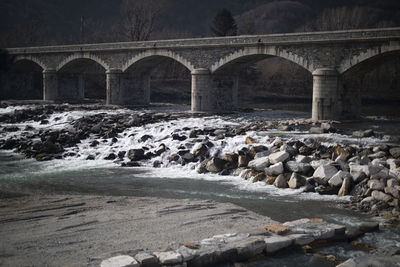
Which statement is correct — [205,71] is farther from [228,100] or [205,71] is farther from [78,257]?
[78,257]

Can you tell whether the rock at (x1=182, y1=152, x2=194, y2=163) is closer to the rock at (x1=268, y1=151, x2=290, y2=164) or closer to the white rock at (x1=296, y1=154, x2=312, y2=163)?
the rock at (x1=268, y1=151, x2=290, y2=164)

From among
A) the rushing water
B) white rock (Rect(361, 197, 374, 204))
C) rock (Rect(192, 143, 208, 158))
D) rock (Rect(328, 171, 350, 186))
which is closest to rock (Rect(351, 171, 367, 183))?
rock (Rect(328, 171, 350, 186))

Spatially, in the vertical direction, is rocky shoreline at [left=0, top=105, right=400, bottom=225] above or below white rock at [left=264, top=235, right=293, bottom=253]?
above

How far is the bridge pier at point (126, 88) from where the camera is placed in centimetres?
3703

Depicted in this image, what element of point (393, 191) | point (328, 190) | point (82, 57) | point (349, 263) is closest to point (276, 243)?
point (349, 263)

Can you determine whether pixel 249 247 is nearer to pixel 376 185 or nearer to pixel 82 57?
pixel 376 185

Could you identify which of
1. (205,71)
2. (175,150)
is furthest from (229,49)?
(175,150)

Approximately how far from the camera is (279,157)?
1489cm

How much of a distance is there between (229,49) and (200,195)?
17.5 metres

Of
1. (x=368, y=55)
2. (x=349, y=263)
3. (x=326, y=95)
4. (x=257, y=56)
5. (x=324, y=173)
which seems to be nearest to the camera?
(x=349, y=263)

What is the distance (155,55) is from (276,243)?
26711 millimetres

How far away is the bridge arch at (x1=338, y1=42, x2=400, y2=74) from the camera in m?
21.8

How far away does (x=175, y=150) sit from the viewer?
18.7 m

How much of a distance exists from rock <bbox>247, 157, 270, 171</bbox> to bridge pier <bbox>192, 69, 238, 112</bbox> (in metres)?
15.6
